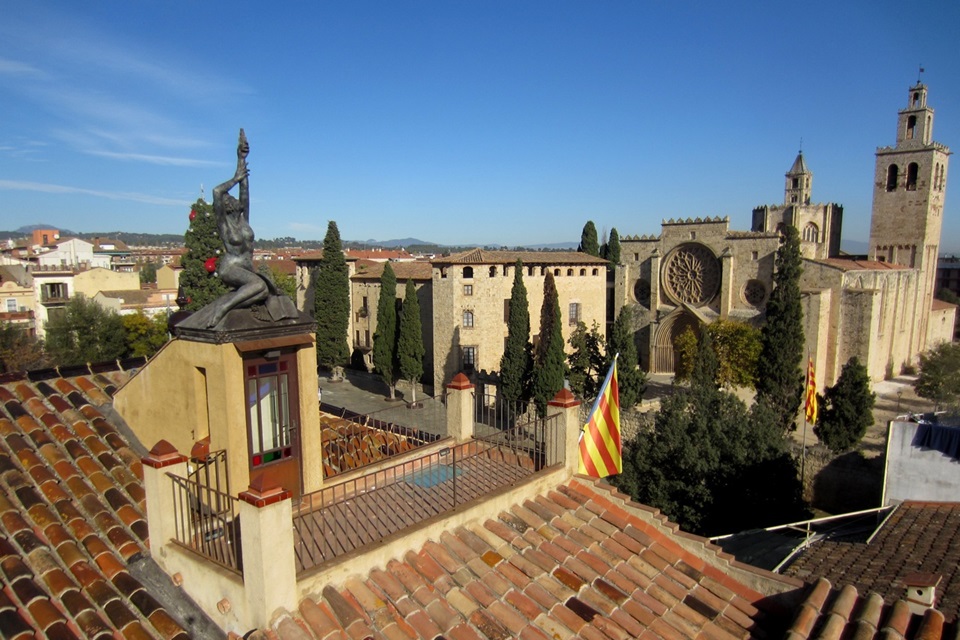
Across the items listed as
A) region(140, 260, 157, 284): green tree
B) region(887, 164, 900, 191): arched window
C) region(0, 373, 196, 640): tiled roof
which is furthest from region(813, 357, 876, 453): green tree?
region(140, 260, 157, 284): green tree

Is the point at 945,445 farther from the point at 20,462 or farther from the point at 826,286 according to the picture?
the point at 826,286

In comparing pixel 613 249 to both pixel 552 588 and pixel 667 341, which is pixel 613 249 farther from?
pixel 552 588

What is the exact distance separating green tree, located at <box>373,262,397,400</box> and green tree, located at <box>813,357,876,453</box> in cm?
2090

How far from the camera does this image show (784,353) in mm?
25531

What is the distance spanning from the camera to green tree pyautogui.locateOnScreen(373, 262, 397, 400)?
33.1 meters

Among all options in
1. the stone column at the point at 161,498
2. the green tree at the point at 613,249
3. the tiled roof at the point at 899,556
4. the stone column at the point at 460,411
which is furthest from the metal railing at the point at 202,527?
the green tree at the point at 613,249

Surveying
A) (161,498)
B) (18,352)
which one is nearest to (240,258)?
(161,498)

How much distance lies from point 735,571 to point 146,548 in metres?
5.04

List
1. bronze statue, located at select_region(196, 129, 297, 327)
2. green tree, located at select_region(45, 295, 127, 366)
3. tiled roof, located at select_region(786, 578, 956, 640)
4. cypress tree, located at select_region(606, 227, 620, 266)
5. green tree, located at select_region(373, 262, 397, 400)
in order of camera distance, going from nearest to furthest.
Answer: tiled roof, located at select_region(786, 578, 956, 640) < bronze statue, located at select_region(196, 129, 297, 327) < green tree, located at select_region(373, 262, 397, 400) < green tree, located at select_region(45, 295, 127, 366) < cypress tree, located at select_region(606, 227, 620, 266)

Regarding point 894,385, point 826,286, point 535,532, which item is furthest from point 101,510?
point 894,385

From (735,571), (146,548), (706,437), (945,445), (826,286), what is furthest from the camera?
(826,286)

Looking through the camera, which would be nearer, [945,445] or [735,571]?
[735,571]

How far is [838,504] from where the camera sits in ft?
63.5

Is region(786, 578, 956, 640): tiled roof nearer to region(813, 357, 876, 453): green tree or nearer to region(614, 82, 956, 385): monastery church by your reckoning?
→ region(813, 357, 876, 453): green tree
